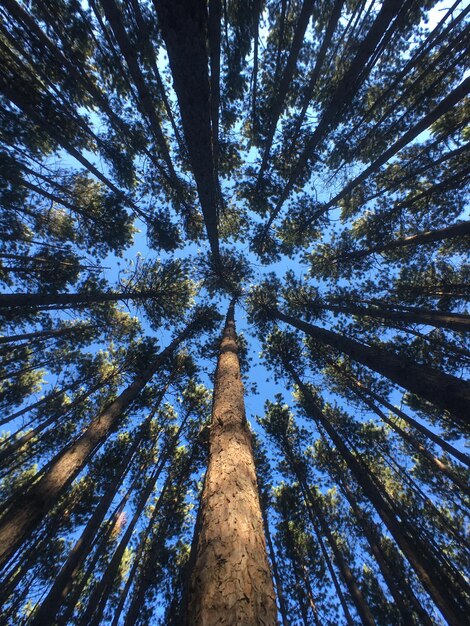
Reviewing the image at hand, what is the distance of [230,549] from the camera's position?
188cm

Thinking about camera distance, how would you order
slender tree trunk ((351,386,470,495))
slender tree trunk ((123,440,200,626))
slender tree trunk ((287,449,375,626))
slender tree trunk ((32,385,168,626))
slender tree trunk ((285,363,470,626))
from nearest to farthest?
slender tree trunk ((285,363,470,626)), slender tree trunk ((32,385,168,626)), slender tree trunk ((287,449,375,626)), slender tree trunk ((351,386,470,495)), slender tree trunk ((123,440,200,626))

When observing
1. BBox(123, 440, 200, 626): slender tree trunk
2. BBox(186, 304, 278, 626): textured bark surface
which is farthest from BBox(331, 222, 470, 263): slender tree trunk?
BBox(123, 440, 200, 626): slender tree trunk

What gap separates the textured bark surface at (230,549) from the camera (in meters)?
1.53

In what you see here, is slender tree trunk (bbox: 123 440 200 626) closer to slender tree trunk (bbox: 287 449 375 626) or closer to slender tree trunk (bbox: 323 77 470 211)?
slender tree trunk (bbox: 287 449 375 626)

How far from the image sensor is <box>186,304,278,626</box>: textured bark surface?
153 centimetres

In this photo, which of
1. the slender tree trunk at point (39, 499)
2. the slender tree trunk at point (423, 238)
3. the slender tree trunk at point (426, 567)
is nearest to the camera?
the slender tree trunk at point (39, 499)

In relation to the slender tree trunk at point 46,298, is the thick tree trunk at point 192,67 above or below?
below

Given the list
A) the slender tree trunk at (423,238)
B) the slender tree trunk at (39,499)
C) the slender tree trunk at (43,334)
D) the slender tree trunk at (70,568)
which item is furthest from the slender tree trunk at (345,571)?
the slender tree trunk at (43,334)

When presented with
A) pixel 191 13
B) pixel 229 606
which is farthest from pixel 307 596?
pixel 191 13

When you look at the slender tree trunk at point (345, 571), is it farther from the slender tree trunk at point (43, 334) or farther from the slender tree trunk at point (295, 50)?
the slender tree trunk at point (295, 50)

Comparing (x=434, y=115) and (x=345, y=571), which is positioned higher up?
(x=434, y=115)

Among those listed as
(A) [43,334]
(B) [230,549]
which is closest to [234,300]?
(A) [43,334]

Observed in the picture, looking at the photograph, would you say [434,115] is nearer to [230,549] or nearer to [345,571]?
[230,549]

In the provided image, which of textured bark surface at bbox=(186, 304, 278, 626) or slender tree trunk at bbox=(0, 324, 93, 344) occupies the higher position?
slender tree trunk at bbox=(0, 324, 93, 344)
